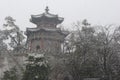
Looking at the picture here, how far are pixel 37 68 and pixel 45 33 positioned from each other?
25.2ft

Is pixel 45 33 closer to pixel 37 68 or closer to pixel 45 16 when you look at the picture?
pixel 45 16

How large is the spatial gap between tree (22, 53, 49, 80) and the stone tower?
5583 mm

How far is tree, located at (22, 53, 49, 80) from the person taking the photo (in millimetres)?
17266

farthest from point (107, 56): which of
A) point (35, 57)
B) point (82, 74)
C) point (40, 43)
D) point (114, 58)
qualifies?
point (40, 43)

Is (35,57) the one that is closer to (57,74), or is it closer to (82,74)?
(57,74)

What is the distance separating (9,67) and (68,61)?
227 inches

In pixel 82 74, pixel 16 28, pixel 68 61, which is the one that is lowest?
pixel 82 74

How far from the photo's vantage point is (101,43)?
1925 centimetres

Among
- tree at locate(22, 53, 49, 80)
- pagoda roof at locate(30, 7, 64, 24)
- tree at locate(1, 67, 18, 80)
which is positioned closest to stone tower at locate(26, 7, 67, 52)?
pagoda roof at locate(30, 7, 64, 24)

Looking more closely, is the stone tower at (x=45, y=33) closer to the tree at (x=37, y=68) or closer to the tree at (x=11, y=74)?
the tree at (x=11, y=74)

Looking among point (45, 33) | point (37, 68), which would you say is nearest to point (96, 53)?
point (37, 68)

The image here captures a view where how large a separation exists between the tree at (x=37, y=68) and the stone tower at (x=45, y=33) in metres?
5.58

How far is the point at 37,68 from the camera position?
693 inches

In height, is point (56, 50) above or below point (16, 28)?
below
